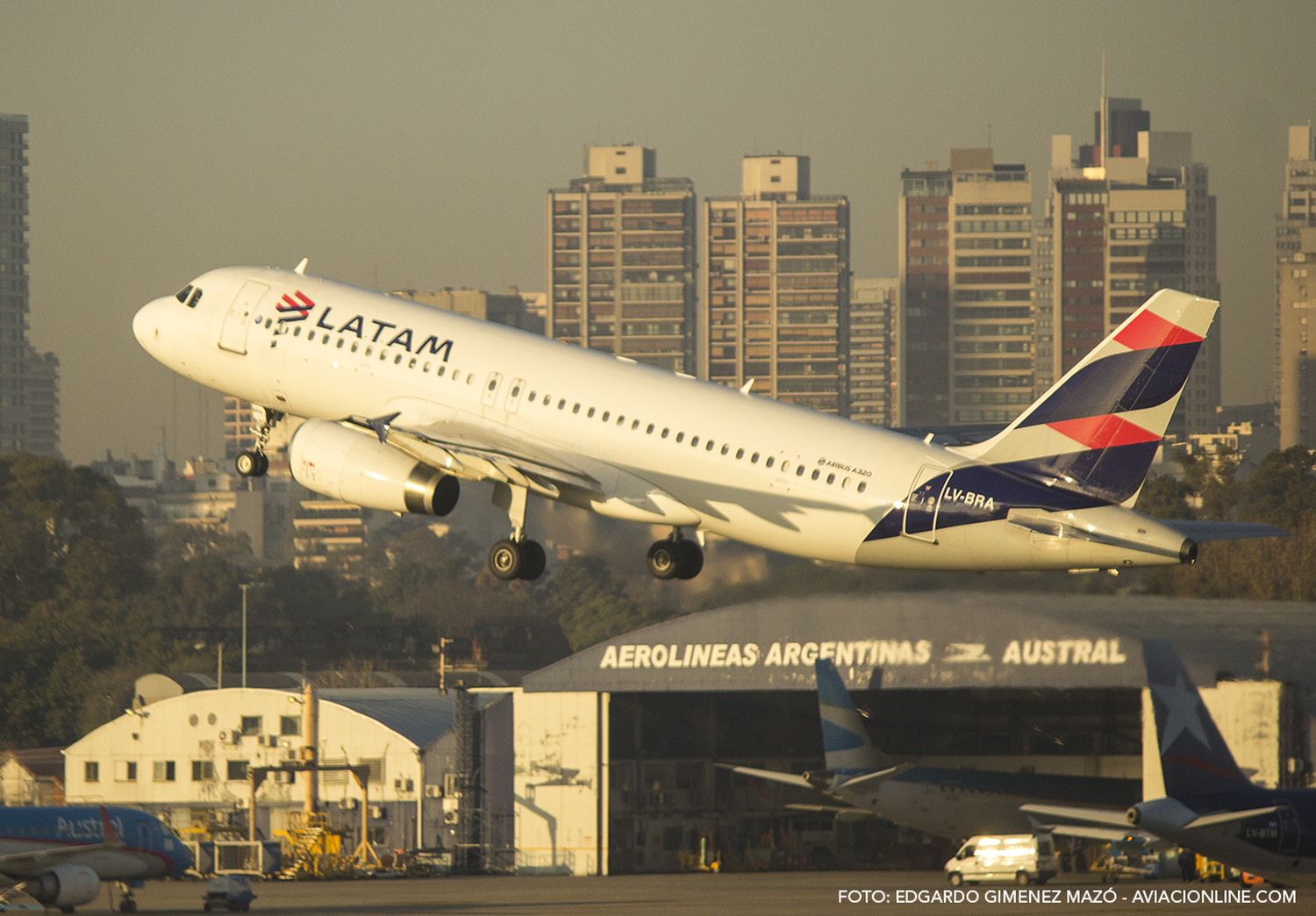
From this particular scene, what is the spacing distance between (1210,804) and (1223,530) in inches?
362

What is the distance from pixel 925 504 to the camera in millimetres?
47438

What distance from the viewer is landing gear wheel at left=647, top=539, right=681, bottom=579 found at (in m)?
53.8

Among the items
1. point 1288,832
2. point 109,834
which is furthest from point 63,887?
point 1288,832

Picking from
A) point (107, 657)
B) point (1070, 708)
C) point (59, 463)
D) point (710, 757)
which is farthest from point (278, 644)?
point (1070, 708)

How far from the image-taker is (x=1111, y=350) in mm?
47781

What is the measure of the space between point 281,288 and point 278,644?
10243 cm

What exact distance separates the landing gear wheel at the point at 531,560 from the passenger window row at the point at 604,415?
136 inches

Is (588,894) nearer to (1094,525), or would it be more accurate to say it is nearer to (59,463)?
(1094,525)

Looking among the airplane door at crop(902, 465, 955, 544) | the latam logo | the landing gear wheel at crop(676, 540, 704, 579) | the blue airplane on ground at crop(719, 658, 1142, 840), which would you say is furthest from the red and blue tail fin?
the blue airplane on ground at crop(719, 658, 1142, 840)

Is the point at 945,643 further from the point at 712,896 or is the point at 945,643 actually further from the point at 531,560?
the point at 531,560

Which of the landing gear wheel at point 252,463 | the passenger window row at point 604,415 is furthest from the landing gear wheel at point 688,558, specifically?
the landing gear wheel at point 252,463

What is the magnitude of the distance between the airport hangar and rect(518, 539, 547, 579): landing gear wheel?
18681 mm

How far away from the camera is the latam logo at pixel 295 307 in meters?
55.9

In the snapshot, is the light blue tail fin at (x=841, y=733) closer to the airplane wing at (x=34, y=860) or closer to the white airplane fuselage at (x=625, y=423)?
the airplane wing at (x=34, y=860)
